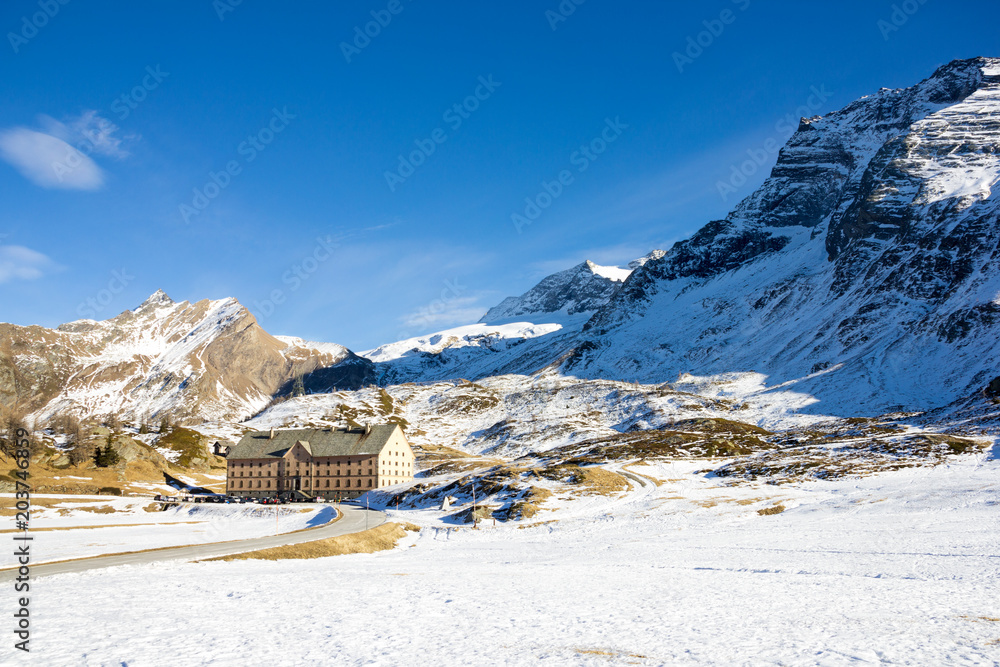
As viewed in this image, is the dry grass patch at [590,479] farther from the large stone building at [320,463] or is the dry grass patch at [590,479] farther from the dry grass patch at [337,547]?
the large stone building at [320,463]

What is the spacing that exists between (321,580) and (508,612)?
1391 cm

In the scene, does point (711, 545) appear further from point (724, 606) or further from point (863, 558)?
point (724, 606)

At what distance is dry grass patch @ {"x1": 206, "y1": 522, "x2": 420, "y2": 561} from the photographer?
147 feet

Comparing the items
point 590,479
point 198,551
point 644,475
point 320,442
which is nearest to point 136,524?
point 198,551

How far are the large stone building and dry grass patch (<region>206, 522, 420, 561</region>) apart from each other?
192ft

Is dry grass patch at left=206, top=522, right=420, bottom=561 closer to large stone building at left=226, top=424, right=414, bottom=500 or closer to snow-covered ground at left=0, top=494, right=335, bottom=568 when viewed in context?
snow-covered ground at left=0, top=494, right=335, bottom=568

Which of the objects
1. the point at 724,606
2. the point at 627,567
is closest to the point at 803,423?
the point at 627,567

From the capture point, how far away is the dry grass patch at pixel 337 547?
147 feet

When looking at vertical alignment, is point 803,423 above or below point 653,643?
above

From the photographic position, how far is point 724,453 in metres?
130

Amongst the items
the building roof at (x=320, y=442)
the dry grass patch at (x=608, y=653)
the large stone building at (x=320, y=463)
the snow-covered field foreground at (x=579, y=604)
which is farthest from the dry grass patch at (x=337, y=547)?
the building roof at (x=320, y=442)

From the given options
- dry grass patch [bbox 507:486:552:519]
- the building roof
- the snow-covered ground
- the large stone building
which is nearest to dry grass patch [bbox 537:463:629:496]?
dry grass patch [bbox 507:486:552:519]

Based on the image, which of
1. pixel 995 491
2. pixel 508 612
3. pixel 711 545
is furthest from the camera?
pixel 995 491

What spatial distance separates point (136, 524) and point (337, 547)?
37151mm
